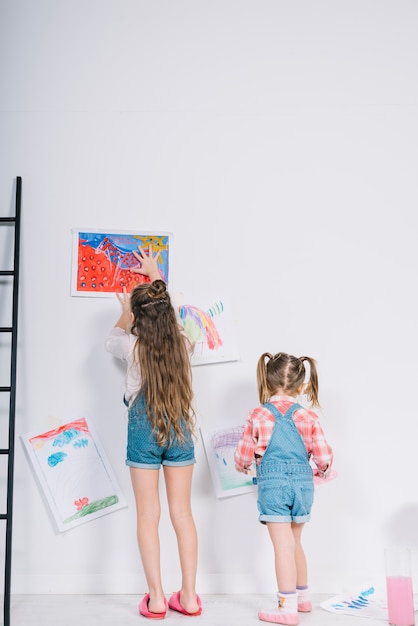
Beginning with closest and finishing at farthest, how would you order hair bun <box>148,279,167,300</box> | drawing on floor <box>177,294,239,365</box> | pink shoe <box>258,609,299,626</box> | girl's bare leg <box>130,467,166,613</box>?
pink shoe <box>258,609,299,626</box> → girl's bare leg <box>130,467,166,613</box> → hair bun <box>148,279,167,300</box> → drawing on floor <box>177,294,239,365</box>

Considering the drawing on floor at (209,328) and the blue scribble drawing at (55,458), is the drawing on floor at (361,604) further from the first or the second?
the blue scribble drawing at (55,458)

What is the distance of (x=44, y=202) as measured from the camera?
252 centimetres

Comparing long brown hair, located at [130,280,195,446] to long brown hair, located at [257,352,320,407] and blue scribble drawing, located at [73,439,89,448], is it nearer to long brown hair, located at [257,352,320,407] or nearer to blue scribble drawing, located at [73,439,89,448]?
long brown hair, located at [257,352,320,407]

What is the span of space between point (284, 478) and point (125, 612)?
68 centimetres

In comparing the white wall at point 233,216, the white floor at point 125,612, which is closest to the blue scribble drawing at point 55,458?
the white wall at point 233,216

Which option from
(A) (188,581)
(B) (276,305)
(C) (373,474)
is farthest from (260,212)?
(A) (188,581)

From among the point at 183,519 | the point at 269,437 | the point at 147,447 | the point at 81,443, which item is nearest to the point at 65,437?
the point at 81,443

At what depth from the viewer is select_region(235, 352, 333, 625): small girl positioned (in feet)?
6.71

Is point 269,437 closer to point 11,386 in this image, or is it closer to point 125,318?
point 125,318

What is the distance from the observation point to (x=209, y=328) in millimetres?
2475

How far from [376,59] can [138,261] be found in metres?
1.25

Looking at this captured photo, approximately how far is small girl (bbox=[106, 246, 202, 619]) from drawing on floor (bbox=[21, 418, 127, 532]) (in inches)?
9.8

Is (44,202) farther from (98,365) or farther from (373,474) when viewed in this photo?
(373,474)

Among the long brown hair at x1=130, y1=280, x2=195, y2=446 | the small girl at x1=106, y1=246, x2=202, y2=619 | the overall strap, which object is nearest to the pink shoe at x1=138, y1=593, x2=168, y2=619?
the small girl at x1=106, y1=246, x2=202, y2=619
